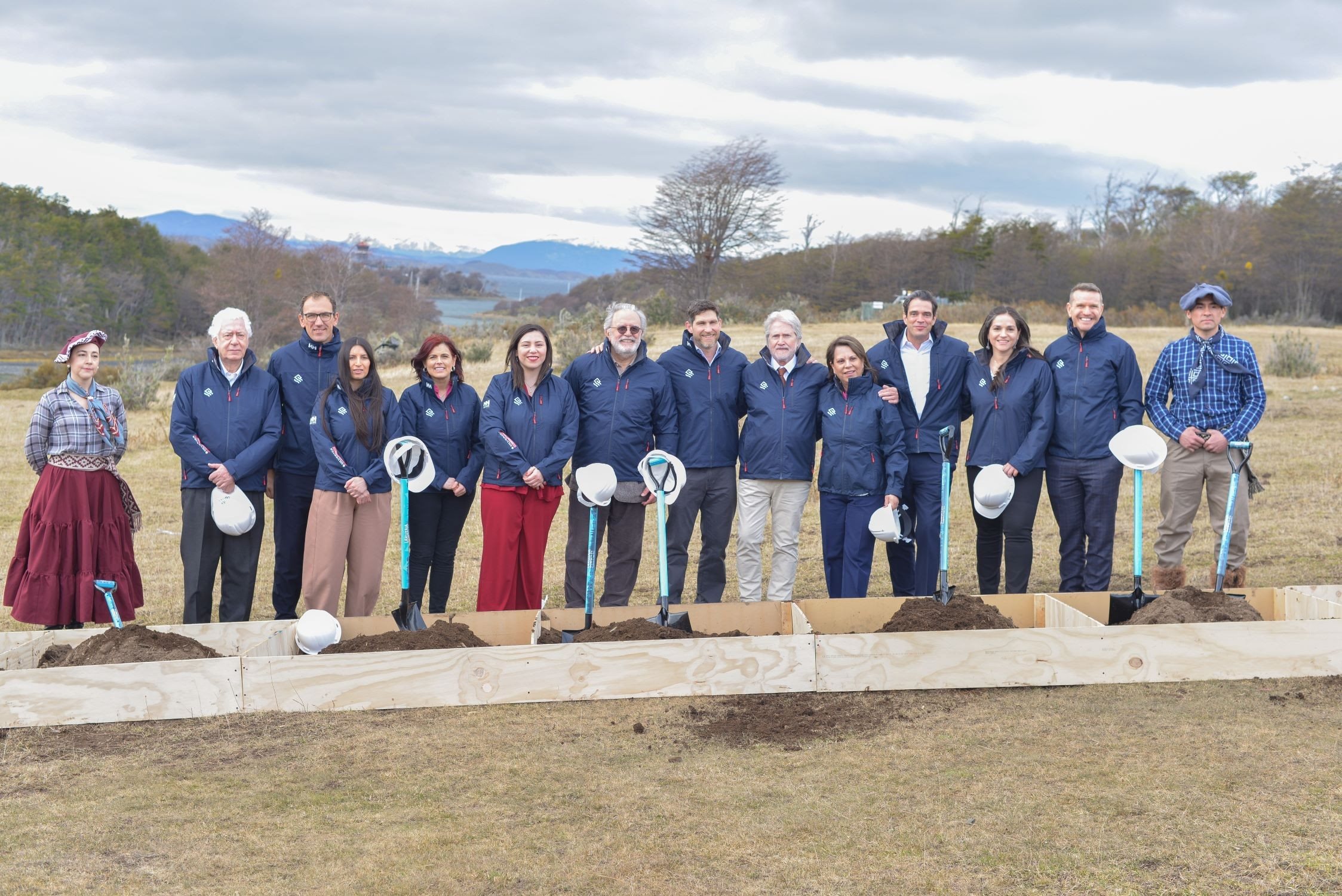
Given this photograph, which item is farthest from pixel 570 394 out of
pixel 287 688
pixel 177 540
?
pixel 177 540

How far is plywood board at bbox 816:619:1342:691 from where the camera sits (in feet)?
17.6

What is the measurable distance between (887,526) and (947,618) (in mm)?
751

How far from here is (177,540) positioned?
10.8 m

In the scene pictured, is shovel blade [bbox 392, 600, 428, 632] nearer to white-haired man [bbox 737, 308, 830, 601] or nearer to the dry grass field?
the dry grass field

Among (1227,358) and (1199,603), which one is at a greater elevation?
(1227,358)

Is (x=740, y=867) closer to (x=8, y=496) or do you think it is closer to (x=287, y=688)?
(x=287, y=688)

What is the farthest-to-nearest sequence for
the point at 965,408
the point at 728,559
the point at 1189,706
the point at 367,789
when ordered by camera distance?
the point at 728,559 < the point at 965,408 < the point at 1189,706 < the point at 367,789

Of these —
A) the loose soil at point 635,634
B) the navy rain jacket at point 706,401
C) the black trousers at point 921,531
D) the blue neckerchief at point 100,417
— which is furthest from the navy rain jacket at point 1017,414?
the blue neckerchief at point 100,417

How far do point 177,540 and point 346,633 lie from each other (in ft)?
17.7

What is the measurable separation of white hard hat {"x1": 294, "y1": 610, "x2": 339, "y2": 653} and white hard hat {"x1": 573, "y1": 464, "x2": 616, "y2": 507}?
1365mm

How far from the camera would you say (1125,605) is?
6.20m

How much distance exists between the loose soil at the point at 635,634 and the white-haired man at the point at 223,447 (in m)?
1.99

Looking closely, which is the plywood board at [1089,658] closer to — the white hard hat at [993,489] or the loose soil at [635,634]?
the loose soil at [635,634]

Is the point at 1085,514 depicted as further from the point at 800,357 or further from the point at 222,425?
the point at 222,425
